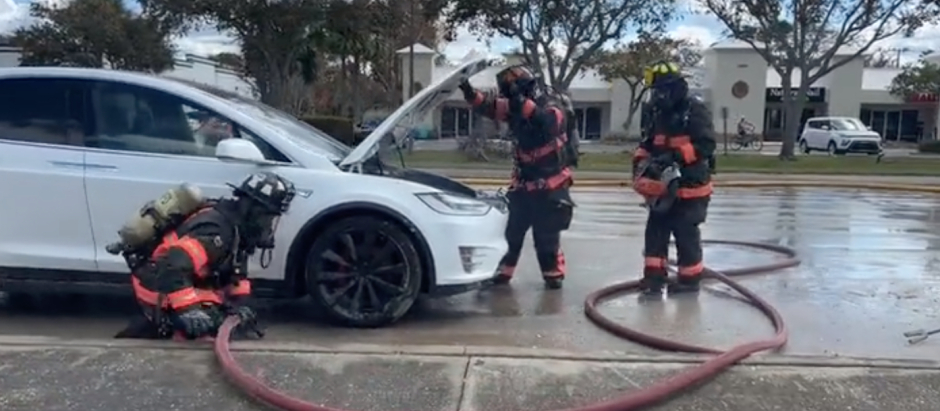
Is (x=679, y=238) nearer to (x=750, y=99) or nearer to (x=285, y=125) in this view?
(x=285, y=125)

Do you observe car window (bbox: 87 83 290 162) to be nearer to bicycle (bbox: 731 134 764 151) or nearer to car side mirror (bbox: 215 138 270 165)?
car side mirror (bbox: 215 138 270 165)

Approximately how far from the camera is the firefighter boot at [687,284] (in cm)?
661

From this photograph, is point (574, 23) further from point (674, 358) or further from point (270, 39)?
point (674, 358)

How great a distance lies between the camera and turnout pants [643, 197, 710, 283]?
647 cm

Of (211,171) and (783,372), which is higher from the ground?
(211,171)

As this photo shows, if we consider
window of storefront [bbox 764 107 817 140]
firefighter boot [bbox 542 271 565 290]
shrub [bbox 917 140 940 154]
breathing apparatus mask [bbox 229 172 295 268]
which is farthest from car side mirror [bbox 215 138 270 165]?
window of storefront [bbox 764 107 817 140]

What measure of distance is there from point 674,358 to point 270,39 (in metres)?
22.8

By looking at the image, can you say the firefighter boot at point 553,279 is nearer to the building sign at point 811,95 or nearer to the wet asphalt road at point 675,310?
the wet asphalt road at point 675,310

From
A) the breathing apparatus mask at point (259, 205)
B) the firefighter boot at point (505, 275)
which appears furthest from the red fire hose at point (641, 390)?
the firefighter boot at point (505, 275)

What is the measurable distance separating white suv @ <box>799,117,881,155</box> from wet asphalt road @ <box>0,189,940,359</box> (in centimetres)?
2530

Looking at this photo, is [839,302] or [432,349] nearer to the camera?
[432,349]

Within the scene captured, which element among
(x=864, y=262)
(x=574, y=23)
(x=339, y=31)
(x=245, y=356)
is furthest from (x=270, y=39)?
(x=245, y=356)

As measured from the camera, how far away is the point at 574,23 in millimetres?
26531

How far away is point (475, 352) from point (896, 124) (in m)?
54.4
